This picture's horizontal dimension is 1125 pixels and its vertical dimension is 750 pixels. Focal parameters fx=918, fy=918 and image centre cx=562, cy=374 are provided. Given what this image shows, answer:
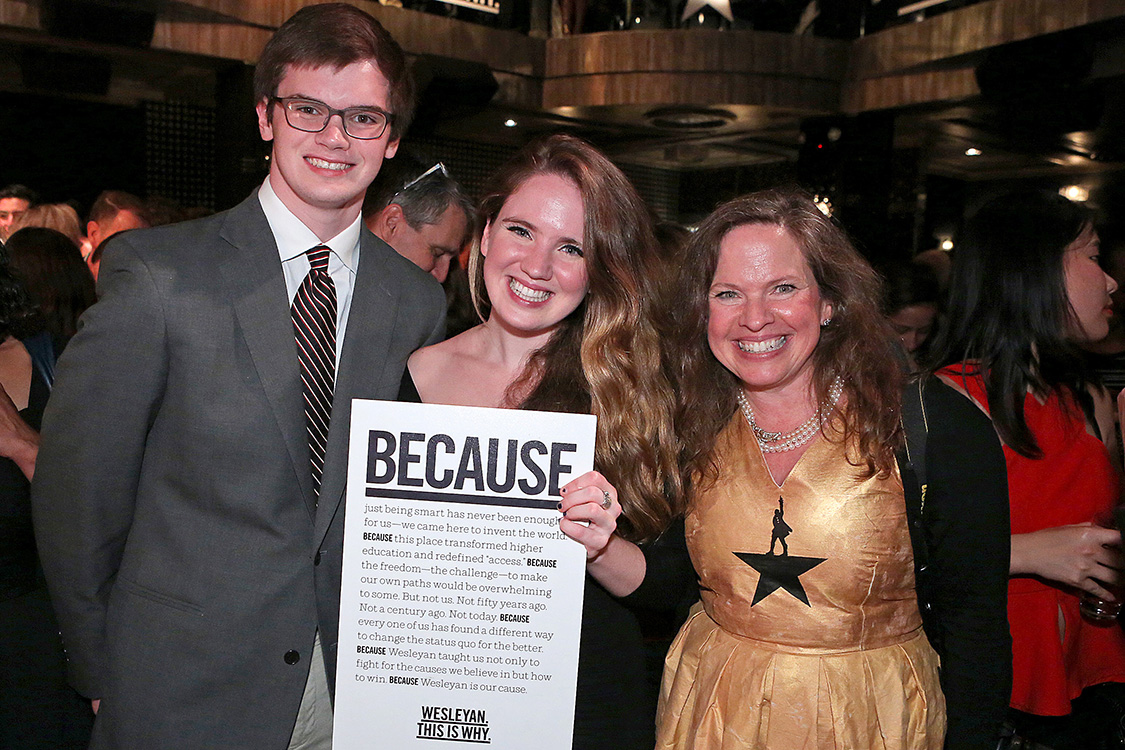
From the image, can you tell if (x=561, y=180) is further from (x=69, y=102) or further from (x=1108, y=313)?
(x=69, y=102)

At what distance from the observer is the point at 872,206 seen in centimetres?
762

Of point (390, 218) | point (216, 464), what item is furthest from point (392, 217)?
point (216, 464)

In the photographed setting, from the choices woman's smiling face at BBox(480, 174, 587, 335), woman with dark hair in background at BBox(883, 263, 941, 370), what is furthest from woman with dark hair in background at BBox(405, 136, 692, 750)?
woman with dark hair in background at BBox(883, 263, 941, 370)

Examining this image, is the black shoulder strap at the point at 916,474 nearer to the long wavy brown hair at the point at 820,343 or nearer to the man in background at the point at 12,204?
the long wavy brown hair at the point at 820,343

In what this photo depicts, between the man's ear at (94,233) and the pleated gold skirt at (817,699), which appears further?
the man's ear at (94,233)

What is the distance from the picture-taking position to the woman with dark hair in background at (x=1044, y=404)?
235 cm

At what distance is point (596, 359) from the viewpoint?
197cm

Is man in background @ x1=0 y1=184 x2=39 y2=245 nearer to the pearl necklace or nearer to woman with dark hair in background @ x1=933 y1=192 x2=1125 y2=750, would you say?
the pearl necklace

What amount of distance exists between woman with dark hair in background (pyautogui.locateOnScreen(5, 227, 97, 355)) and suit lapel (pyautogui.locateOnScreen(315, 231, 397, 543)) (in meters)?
1.92

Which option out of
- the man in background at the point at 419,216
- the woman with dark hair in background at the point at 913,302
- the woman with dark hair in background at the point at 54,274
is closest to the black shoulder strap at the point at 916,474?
the man in background at the point at 419,216

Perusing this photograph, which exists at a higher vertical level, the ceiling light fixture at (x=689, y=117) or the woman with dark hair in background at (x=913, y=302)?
the ceiling light fixture at (x=689, y=117)

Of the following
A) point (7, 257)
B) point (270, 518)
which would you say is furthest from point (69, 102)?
point (270, 518)

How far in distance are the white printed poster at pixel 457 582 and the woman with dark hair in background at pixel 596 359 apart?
7.5 inches

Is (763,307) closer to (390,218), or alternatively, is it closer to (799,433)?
(799,433)
